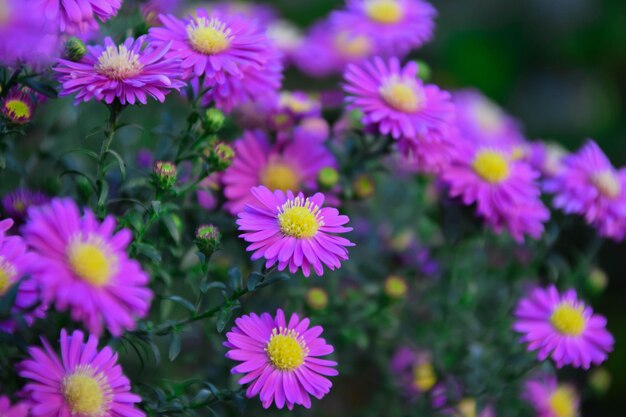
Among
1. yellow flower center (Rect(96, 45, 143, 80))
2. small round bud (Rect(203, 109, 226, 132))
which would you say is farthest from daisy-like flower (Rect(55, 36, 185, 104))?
small round bud (Rect(203, 109, 226, 132))

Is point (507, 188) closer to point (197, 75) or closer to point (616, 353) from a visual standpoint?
point (197, 75)

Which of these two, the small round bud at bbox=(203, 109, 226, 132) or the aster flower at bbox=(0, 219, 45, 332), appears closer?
the aster flower at bbox=(0, 219, 45, 332)

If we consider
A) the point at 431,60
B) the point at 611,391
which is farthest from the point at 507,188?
the point at 431,60

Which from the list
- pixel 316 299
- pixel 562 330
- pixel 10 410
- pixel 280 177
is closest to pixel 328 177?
pixel 280 177

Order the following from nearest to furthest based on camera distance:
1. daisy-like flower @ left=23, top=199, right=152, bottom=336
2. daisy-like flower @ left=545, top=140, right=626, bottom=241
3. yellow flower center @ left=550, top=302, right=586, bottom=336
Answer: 1. daisy-like flower @ left=23, top=199, right=152, bottom=336
2. yellow flower center @ left=550, top=302, right=586, bottom=336
3. daisy-like flower @ left=545, top=140, right=626, bottom=241

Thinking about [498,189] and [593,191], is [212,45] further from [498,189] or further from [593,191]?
[593,191]

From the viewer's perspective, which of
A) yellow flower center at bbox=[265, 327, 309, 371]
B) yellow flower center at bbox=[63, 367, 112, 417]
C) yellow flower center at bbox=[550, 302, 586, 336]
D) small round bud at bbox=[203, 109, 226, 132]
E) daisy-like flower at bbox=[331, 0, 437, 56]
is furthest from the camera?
daisy-like flower at bbox=[331, 0, 437, 56]

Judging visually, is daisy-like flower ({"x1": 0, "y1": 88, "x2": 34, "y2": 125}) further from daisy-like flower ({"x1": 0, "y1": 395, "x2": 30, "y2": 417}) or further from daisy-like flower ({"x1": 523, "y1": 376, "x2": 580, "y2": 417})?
daisy-like flower ({"x1": 523, "y1": 376, "x2": 580, "y2": 417})
